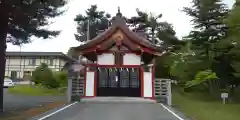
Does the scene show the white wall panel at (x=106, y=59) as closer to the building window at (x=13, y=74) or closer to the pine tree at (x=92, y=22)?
the pine tree at (x=92, y=22)

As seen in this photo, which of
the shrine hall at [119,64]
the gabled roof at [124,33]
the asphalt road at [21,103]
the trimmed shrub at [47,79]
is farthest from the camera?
the trimmed shrub at [47,79]

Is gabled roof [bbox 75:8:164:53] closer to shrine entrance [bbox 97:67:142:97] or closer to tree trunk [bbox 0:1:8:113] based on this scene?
shrine entrance [bbox 97:67:142:97]

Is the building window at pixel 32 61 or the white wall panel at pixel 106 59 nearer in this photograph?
the white wall panel at pixel 106 59

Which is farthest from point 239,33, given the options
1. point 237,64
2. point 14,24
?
point 14,24

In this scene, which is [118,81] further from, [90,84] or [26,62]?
[26,62]

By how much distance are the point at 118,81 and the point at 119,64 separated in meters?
1.25

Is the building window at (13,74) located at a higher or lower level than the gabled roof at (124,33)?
lower

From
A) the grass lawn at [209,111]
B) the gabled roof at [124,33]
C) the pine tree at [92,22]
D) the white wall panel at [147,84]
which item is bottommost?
the grass lawn at [209,111]

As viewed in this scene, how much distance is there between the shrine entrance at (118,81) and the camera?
1909cm

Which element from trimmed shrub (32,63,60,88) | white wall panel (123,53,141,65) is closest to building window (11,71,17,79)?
trimmed shrub (32,63,60,88)

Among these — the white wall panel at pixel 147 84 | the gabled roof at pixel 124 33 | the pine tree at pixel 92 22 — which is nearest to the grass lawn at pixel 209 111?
the white wall panel at pixel 147 84

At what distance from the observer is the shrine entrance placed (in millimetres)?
19094

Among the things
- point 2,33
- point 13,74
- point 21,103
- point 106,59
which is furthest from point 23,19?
point 13,74

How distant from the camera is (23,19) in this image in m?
12.6
